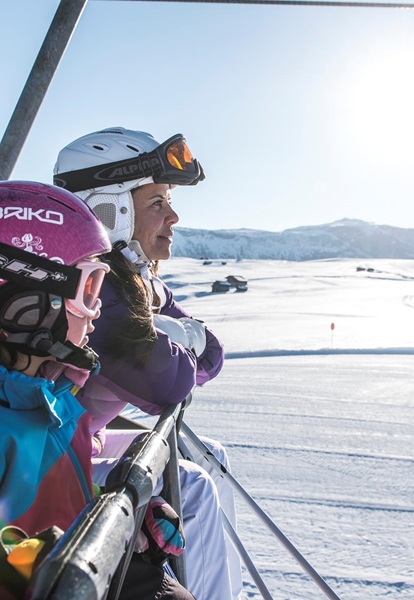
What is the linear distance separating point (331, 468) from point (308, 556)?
1.20 metres

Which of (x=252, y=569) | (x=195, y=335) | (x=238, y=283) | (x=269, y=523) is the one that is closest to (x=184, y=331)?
(x=195, y=335)

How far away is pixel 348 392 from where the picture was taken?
609 centimetres

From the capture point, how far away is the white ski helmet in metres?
2.32

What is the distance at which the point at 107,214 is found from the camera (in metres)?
2.30

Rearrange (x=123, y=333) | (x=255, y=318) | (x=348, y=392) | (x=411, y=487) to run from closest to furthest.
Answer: (x=123, y=333)
(x=411, y=487)
(x=348, y=392)
(x=255, y=318)

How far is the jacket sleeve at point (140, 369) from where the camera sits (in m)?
1.68

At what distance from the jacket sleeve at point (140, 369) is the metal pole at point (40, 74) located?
3.32 feet

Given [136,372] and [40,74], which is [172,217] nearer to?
[40,74]

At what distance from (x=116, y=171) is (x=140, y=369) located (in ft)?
3.53

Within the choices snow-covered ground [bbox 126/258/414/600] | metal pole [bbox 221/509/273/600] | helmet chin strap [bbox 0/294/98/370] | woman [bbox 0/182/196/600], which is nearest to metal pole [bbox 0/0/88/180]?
woman [bbox 0/182/196/600]

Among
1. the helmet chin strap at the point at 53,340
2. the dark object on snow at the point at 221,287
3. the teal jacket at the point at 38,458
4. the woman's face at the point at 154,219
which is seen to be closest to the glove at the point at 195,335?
the woman's face at the point at 154,219

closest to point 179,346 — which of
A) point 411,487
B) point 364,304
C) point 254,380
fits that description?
point 411,487

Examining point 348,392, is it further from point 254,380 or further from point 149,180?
point 149,180

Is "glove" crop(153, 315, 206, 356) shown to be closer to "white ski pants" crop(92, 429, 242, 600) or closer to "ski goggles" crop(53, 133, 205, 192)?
"white ski pants" crop(92, 429, 242, 600)
